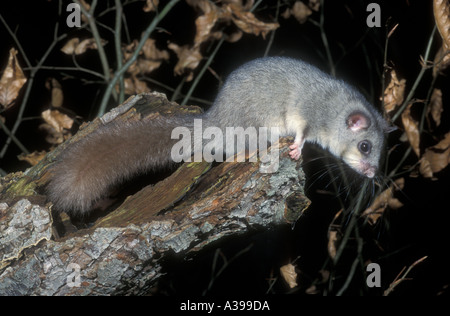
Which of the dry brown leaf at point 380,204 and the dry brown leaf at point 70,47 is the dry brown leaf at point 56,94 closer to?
the dry brown leaf at point 70,47

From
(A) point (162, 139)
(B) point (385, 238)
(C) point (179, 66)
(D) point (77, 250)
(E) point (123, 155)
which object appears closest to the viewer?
(D) point (77, 250)

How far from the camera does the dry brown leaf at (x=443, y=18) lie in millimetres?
2453

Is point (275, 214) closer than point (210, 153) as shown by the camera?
Yes

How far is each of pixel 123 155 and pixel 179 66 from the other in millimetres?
1383

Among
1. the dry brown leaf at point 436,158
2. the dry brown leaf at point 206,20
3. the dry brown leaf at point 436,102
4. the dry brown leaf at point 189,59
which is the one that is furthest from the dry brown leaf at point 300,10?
the dry brown leaf at point 436,158

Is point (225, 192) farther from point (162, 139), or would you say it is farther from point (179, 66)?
point (179, 66)

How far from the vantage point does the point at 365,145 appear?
326 centimetres

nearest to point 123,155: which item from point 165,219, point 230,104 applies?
point 165,219

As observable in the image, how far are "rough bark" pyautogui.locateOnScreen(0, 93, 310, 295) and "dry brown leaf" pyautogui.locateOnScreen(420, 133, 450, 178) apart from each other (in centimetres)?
146

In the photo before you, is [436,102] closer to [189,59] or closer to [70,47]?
[189,59]

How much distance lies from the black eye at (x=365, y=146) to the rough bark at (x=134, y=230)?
3.52 feet

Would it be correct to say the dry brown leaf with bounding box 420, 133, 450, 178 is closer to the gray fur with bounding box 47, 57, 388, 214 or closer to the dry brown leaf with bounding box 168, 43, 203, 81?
the gray fur with bounding box 47, 57, 388, 214

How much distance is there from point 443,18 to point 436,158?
47.0 inches

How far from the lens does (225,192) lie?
229 centimetres
